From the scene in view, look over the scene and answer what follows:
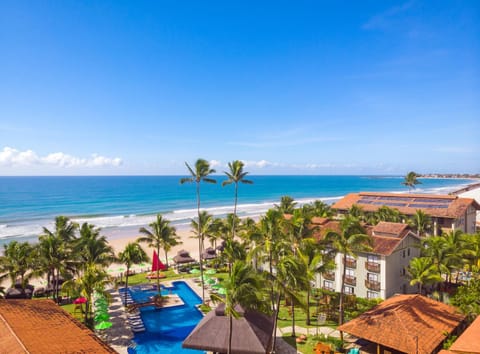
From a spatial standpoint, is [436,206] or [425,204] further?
[425,204]

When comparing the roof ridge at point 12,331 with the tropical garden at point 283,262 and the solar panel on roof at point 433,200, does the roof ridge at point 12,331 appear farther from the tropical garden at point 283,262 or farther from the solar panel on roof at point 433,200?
the solar panel on roof at point 433,200

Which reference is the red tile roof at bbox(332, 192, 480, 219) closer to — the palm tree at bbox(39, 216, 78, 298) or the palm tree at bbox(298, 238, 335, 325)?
the palm tree at bbox(298, 238, 335, 325)

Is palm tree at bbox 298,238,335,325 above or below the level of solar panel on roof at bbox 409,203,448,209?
below

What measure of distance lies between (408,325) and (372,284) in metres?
10.1

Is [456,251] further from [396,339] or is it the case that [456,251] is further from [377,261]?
[396,339]

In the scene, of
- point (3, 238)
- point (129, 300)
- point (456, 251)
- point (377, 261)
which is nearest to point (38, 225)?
point (3, 238)

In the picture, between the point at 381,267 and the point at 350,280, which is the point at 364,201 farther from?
the point at 381,267

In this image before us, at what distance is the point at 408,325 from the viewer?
20.2 metres

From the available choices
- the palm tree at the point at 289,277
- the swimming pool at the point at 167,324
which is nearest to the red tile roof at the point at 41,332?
the swimming pool at the point at 167,324

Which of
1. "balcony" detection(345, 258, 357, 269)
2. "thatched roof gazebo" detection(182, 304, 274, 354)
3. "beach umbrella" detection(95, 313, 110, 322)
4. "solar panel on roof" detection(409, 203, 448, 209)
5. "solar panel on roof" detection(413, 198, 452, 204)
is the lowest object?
"beach umbrella" detection(95, 313, 110, 322)

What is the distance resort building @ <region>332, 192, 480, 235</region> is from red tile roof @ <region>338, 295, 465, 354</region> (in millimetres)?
26925

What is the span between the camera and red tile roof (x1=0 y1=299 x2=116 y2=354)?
559 inches

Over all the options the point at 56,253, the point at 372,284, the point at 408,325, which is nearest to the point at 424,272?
the point at 372,284

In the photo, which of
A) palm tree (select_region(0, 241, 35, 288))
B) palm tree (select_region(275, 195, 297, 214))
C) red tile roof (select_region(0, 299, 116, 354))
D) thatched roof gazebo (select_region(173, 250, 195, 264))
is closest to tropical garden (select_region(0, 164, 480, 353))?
palm tree (select_region(0, 241, 35, 288))
